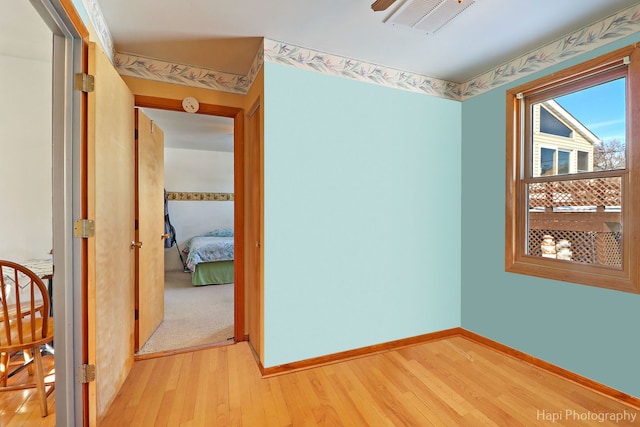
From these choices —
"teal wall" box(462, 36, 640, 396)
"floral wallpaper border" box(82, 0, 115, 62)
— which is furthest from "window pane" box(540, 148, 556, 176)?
"floral wallpaper border" box(82, 0, 115, 62)

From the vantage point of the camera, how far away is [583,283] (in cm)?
194

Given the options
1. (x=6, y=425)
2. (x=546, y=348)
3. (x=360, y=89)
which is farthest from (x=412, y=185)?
(x=6, y=425)

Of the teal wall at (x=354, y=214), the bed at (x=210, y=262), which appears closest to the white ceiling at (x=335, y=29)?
the teal wall at (x=354, y=214)

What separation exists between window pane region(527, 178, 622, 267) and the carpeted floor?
297cm

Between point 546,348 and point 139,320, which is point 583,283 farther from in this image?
point 139,320

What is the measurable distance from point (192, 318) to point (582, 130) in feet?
13.2

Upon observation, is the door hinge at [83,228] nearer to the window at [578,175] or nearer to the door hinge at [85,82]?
the door hinge at [85,82]

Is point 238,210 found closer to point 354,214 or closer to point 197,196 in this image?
point 354,214

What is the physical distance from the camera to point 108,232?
5.47 feet

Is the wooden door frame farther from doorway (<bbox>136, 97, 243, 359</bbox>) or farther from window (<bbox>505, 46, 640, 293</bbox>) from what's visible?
window (<bbox>505, 46, 640, 293</bbox>)

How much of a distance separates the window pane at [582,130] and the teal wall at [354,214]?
0.68 metres

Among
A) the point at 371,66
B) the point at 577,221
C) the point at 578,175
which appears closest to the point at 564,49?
the point at 578,175

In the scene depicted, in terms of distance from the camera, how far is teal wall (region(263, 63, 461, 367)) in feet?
6.74

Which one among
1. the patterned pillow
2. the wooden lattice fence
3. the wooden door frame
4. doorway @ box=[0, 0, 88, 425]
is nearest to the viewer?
doorway @ box=[0, 0, 88, 425]
